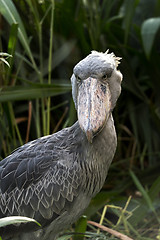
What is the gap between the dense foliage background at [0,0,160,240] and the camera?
2.77 meters

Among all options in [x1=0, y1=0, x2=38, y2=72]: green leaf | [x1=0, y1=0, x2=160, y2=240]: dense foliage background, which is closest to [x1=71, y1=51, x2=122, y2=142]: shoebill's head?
[x1=0, y1=0, x2=38, y2=72]: green leaf

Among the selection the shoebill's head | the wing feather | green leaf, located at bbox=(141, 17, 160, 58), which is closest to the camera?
the shoebill's head

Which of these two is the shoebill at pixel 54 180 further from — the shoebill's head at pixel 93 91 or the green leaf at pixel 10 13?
the green leaf at pixel 10 13

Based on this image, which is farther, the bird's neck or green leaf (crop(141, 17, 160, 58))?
green leaf (crop(141, 17, 160, 58))

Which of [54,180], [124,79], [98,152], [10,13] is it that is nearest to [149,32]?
[124,79]

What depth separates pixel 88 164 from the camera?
1.90m

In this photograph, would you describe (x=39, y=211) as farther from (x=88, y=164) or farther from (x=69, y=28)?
(x=69, y=28)

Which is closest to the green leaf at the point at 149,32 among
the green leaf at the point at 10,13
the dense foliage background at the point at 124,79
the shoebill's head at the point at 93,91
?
the dense foliage background at the point at 124,79

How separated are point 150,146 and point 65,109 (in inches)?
27.2

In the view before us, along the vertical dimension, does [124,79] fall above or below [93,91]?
above

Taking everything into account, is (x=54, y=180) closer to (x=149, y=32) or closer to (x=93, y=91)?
(x=93, y=91)

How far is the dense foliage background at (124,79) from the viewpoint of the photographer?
2.77m

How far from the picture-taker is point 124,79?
9.03 ft

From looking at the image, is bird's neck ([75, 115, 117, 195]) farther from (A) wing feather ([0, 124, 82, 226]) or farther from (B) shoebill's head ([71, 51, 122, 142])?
(B) shoebill's head ([71, 51, 122, 142])
